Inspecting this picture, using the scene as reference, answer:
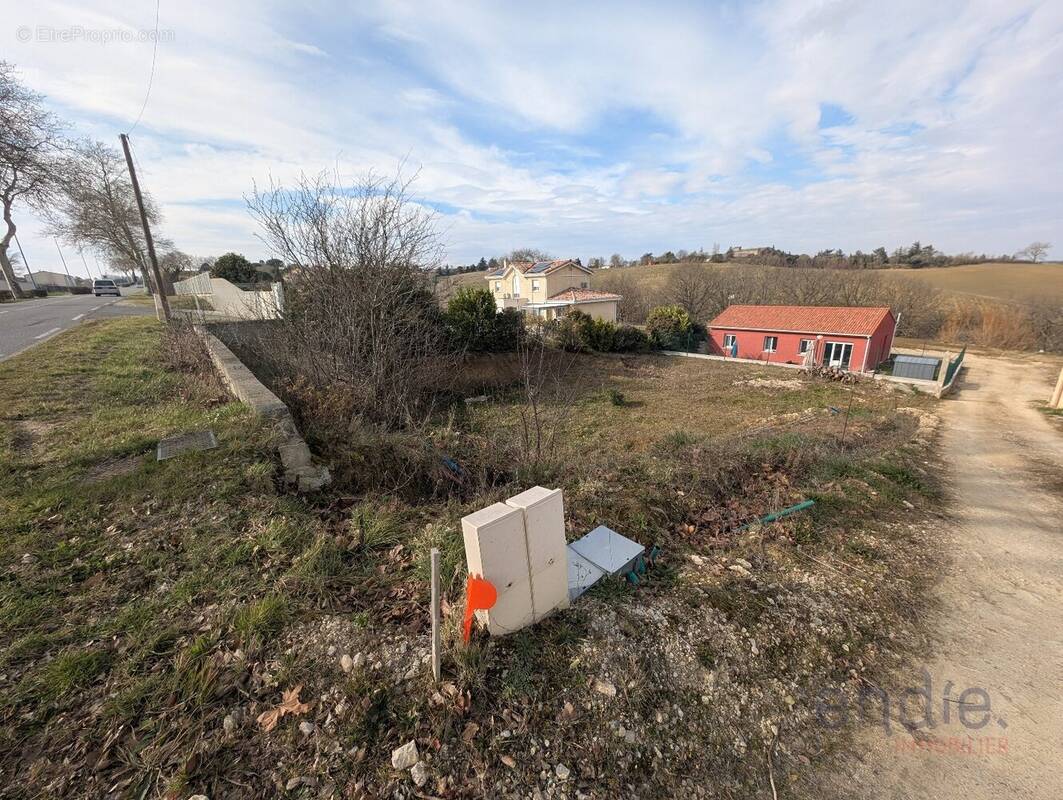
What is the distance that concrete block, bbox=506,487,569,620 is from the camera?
2338mm

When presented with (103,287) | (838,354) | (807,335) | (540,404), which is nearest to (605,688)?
(540,404)

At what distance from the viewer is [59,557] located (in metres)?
2.87

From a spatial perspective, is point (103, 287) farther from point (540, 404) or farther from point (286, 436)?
point (286, 436)

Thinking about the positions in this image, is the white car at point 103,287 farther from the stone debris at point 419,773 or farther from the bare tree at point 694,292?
the bare tree at point 694,292

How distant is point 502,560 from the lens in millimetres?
2217

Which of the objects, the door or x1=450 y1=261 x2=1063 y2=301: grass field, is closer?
the door

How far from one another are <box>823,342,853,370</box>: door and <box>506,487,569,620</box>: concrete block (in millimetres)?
23712

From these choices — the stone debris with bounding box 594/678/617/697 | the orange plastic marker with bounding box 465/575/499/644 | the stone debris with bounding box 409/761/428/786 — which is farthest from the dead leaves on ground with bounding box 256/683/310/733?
the stone debris with bounding box 594/678/617/697

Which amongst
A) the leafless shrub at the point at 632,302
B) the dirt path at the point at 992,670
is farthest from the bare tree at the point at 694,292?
the dirt path at the point at 992,670

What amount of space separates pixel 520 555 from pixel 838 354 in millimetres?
25108

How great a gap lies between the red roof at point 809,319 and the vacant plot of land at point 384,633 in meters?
20.1

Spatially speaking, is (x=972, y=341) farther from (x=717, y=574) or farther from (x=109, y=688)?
(x=109, y=688)

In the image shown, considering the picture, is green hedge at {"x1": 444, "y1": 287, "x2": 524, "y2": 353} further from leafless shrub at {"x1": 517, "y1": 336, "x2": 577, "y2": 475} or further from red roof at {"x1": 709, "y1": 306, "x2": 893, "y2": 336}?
red roof at {"x1": 709, "y1": 306, "x2": 893, "y2": 336}

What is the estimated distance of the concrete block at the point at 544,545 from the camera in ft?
7.67
